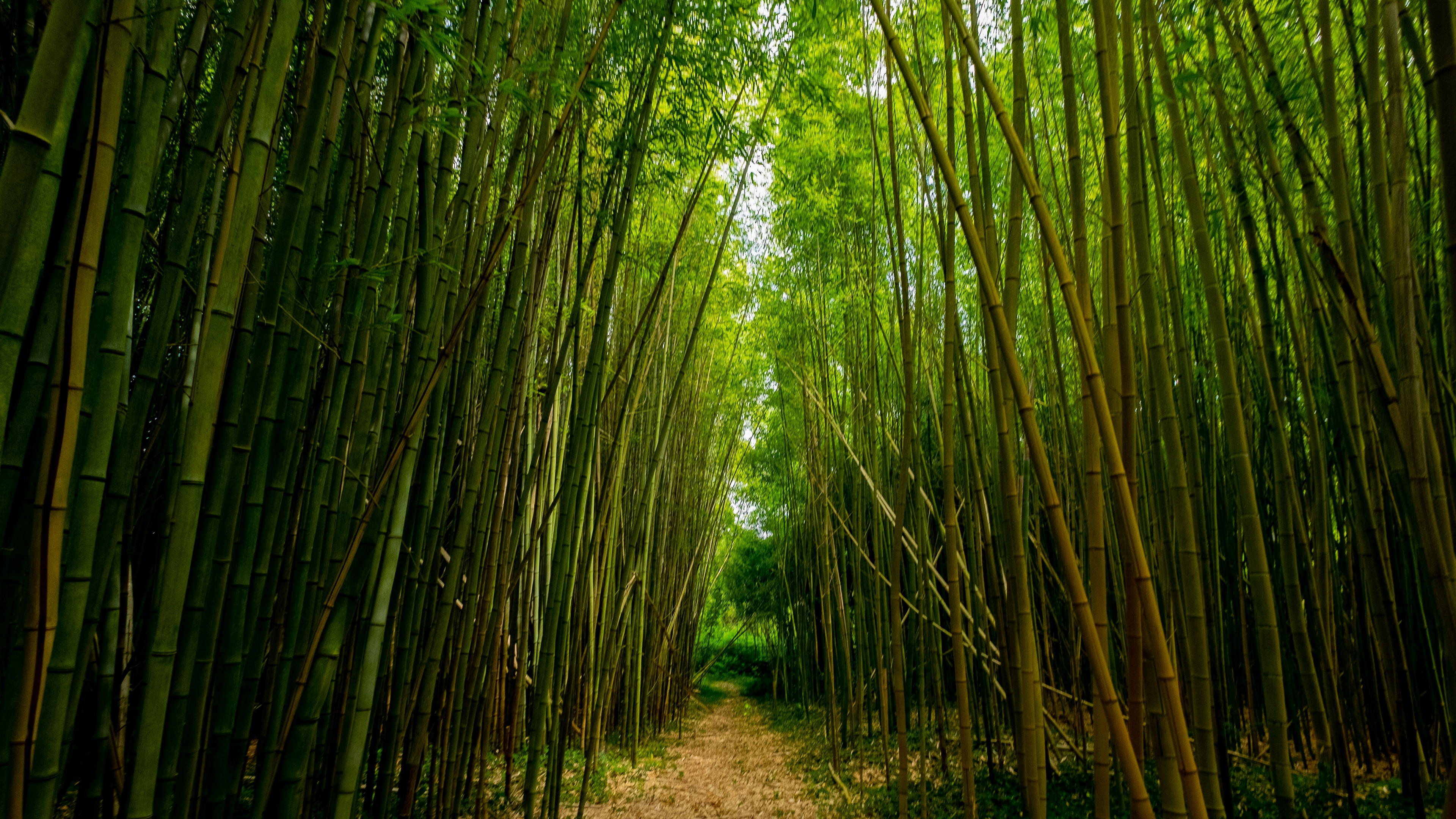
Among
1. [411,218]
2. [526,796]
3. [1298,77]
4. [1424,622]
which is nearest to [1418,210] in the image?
[1298,77]

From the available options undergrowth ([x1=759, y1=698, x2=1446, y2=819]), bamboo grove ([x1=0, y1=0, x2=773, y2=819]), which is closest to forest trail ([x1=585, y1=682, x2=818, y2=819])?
undergrowth ([x1=759, y1=698, x2=1446, y2=819])

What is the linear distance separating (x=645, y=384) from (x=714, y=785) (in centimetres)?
225

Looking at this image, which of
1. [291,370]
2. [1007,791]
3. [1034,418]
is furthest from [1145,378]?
[1007,791]

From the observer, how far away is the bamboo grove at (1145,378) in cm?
85

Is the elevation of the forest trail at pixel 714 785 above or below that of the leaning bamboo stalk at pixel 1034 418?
below

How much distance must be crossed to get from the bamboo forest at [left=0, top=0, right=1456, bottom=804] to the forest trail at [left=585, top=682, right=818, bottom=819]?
0.14 feet

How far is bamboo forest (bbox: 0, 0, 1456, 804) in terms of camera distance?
2.56 feet

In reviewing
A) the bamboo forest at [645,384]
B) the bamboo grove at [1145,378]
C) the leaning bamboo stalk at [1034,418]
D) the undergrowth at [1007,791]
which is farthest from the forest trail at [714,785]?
the leaning bamboo stalk at [1034,418]

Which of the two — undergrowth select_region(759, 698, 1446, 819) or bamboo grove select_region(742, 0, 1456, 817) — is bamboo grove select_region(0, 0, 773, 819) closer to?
bamboo grove select_region(742, 0, 1456, 817)

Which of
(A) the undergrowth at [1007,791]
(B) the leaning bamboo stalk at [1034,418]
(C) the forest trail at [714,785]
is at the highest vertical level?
(B) the leaning bamboo stalk at [1034,418]

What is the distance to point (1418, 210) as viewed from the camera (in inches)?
75.2

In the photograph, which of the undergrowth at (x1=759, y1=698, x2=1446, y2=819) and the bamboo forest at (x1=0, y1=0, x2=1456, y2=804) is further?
the undergrowth at (x1=759, y1=698, x2=1446, y2=819)

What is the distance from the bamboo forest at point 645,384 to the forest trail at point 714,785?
43mm

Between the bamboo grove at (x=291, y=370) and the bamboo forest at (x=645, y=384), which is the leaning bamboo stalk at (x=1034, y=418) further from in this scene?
the bamboo grove at (x=291, y=370)
